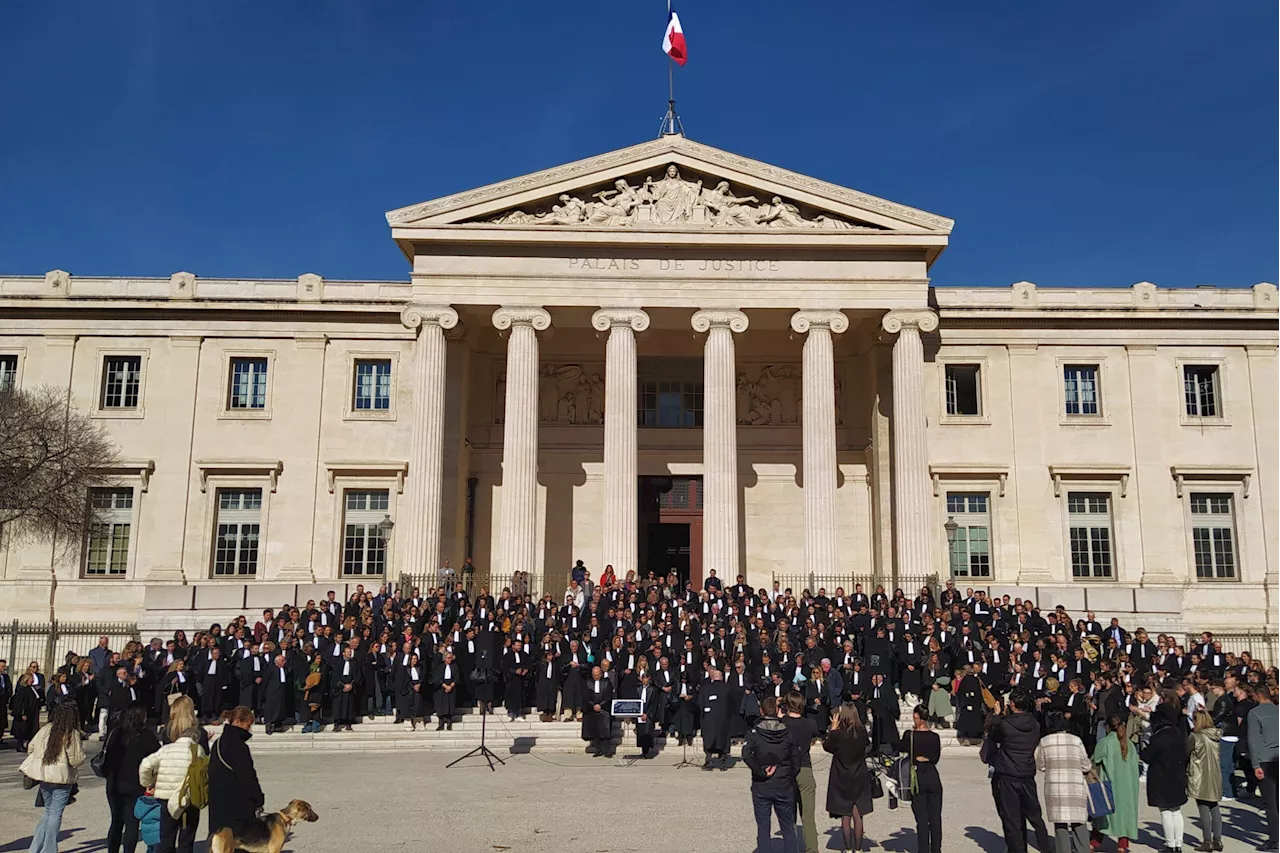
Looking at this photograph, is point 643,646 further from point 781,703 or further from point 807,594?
point 781,703

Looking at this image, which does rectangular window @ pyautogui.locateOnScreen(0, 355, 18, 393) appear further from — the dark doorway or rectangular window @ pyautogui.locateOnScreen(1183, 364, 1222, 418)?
rectangular window @ pyautogui.locateOnScreen(1183, 364, 1222, 418)

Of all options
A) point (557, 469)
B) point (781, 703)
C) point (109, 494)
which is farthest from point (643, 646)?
point (109, 494)

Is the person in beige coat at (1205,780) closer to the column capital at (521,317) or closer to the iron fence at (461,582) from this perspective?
the iron fence at (461,582)

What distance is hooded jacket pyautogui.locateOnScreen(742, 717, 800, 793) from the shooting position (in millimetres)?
10336

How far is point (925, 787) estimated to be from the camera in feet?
35.8

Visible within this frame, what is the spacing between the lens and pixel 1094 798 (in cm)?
1087

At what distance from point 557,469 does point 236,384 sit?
34.5ft

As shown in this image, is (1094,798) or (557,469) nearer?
(1094,798)

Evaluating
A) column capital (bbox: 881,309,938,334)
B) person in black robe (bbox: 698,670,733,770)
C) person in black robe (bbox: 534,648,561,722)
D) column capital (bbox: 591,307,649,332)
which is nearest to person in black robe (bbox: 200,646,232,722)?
person in black robe (bbox: 534,648,561,722)

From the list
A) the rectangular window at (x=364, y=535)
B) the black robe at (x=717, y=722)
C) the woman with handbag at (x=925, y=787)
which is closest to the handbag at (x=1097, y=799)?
the woman with handbag at (x=925, y=787)

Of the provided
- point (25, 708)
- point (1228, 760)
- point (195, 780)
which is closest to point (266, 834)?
point (195, 780)

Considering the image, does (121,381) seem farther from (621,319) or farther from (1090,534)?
(1090,534)

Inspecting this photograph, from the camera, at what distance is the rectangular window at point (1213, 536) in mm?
33875

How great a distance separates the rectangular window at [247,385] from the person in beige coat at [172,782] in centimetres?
2624
